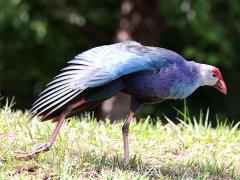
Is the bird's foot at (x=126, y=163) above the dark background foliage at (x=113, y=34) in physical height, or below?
below

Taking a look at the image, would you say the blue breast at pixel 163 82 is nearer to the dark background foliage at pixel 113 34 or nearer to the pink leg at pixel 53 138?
the pink leg at pixel 53 138

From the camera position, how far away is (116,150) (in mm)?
4809

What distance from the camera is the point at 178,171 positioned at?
4.42 m

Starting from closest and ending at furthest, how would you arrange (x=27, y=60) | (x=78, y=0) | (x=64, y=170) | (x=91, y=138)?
(x=64, y=170) < (x=91, y=138) < (x=78, y=0) < (x=27, y=60)

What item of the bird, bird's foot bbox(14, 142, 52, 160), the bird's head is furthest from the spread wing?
the bird's head

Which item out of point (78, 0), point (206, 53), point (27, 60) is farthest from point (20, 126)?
point (27, 60)

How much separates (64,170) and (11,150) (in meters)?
0.58

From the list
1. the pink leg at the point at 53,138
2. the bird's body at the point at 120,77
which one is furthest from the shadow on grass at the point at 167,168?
the bird's body at the point at 120,77

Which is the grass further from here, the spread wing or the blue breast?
the blue breast

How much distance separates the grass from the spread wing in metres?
0.40

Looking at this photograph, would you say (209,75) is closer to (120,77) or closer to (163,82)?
(163,82)

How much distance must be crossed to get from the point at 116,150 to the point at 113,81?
2.86 ft

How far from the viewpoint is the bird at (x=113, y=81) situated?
404 cm

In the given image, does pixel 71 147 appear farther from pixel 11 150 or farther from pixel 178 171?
pixel 178 171
